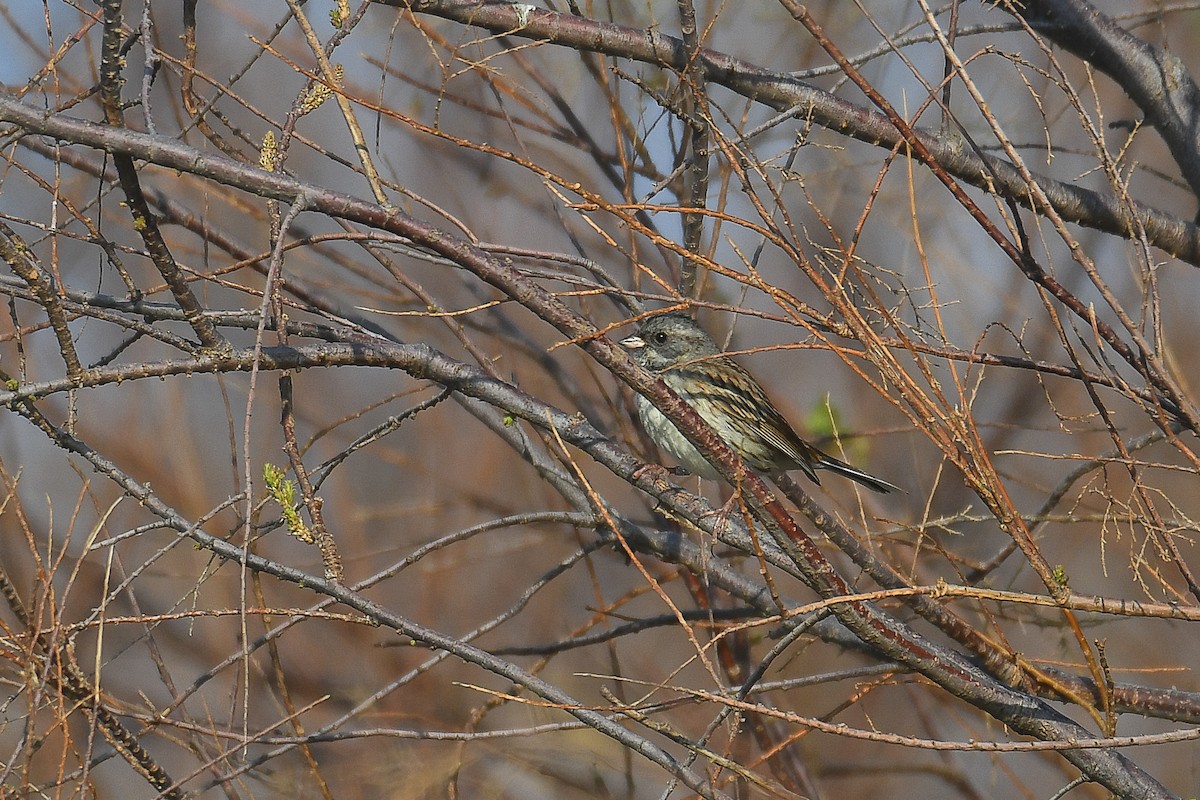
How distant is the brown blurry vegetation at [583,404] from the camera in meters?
2.48

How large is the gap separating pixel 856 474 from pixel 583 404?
1.32 m

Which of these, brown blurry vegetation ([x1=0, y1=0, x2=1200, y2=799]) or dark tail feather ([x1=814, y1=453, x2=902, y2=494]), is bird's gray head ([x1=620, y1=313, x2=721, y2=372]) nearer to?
brown blurry vegetation ([x1=0, y1=0, x2=1200, y2=799])

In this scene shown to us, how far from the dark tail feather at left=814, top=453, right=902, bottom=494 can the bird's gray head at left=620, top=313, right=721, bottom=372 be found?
2.49 feet

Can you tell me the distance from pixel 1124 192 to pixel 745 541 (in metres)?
1.64

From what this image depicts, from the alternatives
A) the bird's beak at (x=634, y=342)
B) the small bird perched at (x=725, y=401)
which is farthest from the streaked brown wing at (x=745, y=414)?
the bird's beak at (x=634, y=342)

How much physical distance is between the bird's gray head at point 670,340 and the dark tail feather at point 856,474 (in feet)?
2.49

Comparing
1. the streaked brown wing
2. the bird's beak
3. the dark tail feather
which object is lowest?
the dark tail feather

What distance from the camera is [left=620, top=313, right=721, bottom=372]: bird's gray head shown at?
17.7 feet

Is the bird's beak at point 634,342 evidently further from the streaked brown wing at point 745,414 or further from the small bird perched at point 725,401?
the streaked brown wing at point 745,414

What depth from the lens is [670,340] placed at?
18.0ft

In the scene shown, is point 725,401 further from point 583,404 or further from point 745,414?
point 583,404

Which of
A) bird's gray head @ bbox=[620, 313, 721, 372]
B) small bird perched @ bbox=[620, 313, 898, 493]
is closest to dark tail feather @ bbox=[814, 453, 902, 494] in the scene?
small bird perched @ bbox=[620, 313, 898, 493]

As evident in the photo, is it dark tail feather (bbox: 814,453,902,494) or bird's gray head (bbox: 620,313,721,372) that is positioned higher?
bird's gray head (bbox: 620,313,721,372)

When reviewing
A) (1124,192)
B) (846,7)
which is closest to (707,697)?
(1124,192)
